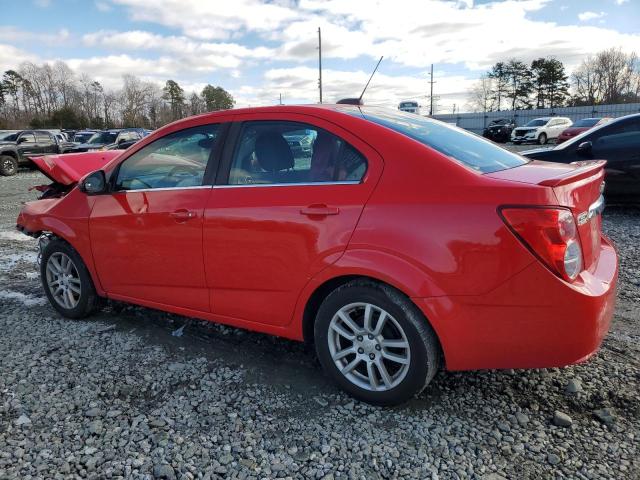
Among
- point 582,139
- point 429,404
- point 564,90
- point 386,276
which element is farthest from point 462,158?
point 564,90

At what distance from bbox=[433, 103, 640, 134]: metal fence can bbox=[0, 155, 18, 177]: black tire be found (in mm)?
27071

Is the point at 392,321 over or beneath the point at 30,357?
over

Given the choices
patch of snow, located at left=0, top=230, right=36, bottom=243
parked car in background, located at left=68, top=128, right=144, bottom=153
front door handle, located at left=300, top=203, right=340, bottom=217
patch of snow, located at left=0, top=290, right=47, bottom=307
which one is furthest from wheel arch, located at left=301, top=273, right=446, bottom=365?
parked car in background, located at left=68, top=128, right=144, bottom=153

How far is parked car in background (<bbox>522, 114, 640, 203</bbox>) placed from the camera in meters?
6.99

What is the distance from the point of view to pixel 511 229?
2156 mm

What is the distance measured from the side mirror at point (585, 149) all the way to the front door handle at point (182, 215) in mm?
6364

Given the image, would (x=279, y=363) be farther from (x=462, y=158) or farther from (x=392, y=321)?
(x=462, y=158)

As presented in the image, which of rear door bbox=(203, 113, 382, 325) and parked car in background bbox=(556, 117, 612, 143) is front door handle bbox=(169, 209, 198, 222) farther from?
parked car in background bbox=(556, 117, 612, 143)

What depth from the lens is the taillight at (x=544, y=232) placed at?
213 cm

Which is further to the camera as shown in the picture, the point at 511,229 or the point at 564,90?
the point at 564,90

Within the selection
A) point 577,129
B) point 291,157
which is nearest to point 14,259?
point 291,157

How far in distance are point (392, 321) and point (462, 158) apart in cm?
97

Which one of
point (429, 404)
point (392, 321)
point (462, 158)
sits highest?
point (462, 158)

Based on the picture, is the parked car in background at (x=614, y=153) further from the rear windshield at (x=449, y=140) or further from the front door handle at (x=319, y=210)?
the front door handle at (x=319, y=210)
